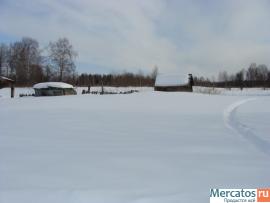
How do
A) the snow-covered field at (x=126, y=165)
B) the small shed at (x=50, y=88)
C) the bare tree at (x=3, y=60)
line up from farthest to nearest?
the bare tree at (x=3, y=60), the small shed at (x=50, y=88), the snow-covered field at (x=126, y=165)

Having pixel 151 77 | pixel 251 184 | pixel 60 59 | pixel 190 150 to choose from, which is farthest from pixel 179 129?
pixel 151 77

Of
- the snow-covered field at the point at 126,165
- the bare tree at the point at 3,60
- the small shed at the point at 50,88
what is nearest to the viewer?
the snow-covered field at the point at 126,165

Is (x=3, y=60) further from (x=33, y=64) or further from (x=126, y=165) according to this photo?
(x=126, y=165)

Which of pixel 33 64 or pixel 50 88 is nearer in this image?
pixel 50 88

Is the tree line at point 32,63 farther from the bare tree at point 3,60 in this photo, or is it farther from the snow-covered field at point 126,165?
the snow-covered field at point 126,165

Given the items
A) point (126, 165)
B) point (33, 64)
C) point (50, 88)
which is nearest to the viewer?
point (126, 165)

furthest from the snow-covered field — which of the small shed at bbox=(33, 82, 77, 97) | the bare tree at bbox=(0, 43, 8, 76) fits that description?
the bare tree at bbox=(0, 43, 8, 76)

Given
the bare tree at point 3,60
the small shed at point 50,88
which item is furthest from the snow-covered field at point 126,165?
the bare tree at point 3,60

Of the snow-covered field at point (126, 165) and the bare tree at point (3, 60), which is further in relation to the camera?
the bare tree at point (3, 60)

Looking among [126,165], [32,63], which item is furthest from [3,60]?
[126,165]

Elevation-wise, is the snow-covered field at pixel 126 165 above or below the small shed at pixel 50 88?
below

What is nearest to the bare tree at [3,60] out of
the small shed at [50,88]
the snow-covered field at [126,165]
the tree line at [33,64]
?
the tree line at [33,64]

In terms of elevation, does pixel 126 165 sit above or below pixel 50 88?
below

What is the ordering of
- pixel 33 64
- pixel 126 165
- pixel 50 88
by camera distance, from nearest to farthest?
1. pixel 126 165
2. pixel 50 88
3. pixel 33 64
